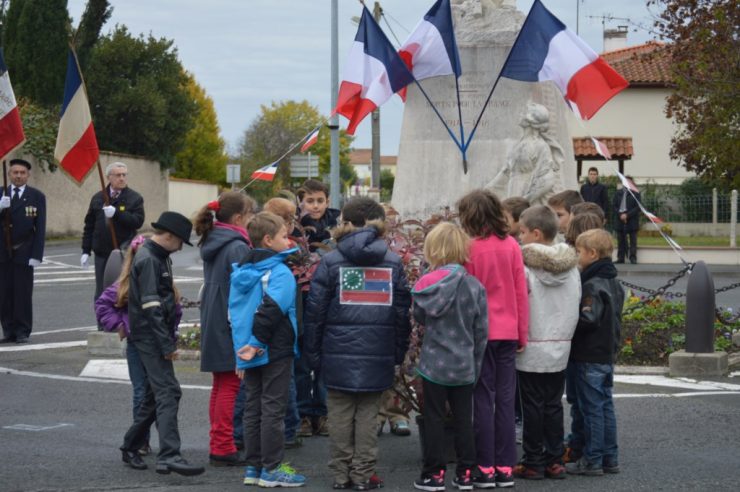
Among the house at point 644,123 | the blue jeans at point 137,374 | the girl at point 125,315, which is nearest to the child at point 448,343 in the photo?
the girl at point 125,315

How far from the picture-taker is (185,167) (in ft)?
260

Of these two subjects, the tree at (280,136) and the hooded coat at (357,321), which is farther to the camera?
the tree at (280,136)

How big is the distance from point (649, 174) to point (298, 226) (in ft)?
171

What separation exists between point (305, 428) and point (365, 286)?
6.58 ft

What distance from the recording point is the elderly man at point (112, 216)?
12.0 meters

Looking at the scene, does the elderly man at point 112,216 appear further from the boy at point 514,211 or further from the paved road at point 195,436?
the boy at point 514,211

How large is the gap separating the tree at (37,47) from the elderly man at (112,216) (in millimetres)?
32497

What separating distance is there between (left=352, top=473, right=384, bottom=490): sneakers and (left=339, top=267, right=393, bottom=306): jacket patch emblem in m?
1.00

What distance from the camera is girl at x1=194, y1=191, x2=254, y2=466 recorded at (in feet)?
24.1

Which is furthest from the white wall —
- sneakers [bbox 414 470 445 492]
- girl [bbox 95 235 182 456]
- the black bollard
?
sneakers [bbox 414 470 445 492]

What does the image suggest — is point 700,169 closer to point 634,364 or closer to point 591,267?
point 634,364

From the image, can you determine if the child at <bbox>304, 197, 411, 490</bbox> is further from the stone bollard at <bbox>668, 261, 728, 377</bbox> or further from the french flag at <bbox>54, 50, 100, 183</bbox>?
the french flag at <bbox>54, 50, 100, 183</bbox>

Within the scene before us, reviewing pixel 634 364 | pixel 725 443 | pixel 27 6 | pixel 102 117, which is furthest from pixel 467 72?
pixel 102 117

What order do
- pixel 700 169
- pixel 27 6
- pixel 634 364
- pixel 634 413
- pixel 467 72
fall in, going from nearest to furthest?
pixel 634 413, pixel 634 364, pixel 467 72, pixel 700 169, pixel 27 6
